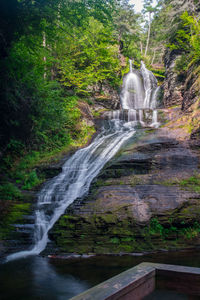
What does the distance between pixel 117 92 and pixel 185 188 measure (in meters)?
18.9

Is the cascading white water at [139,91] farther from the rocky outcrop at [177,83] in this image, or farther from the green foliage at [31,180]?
the green foliage at [31,180]

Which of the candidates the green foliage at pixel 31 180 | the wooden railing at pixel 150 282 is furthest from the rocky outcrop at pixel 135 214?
the wooden railing at pixel 150 282

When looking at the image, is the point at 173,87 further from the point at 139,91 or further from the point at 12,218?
the point at 12,218

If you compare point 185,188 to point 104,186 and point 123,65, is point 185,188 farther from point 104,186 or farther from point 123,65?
point 123,65

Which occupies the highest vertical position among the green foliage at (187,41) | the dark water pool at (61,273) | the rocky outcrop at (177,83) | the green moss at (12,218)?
the green foliage at (187,41)

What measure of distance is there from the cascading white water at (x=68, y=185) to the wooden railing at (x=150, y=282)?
637 cm

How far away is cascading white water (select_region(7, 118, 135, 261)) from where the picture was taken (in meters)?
8.43

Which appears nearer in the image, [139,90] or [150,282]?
[150,282]

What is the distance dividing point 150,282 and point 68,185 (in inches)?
350

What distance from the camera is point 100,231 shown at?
7.73 metres

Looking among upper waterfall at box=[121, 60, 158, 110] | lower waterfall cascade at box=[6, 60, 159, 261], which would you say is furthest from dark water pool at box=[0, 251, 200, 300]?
upper waterfall at box=[121, 60, 158, 110]

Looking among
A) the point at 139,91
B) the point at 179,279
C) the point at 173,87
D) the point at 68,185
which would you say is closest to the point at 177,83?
the point at 173,87

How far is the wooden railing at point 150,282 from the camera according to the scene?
1.68 metres

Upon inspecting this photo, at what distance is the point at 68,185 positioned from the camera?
10.6 meters
